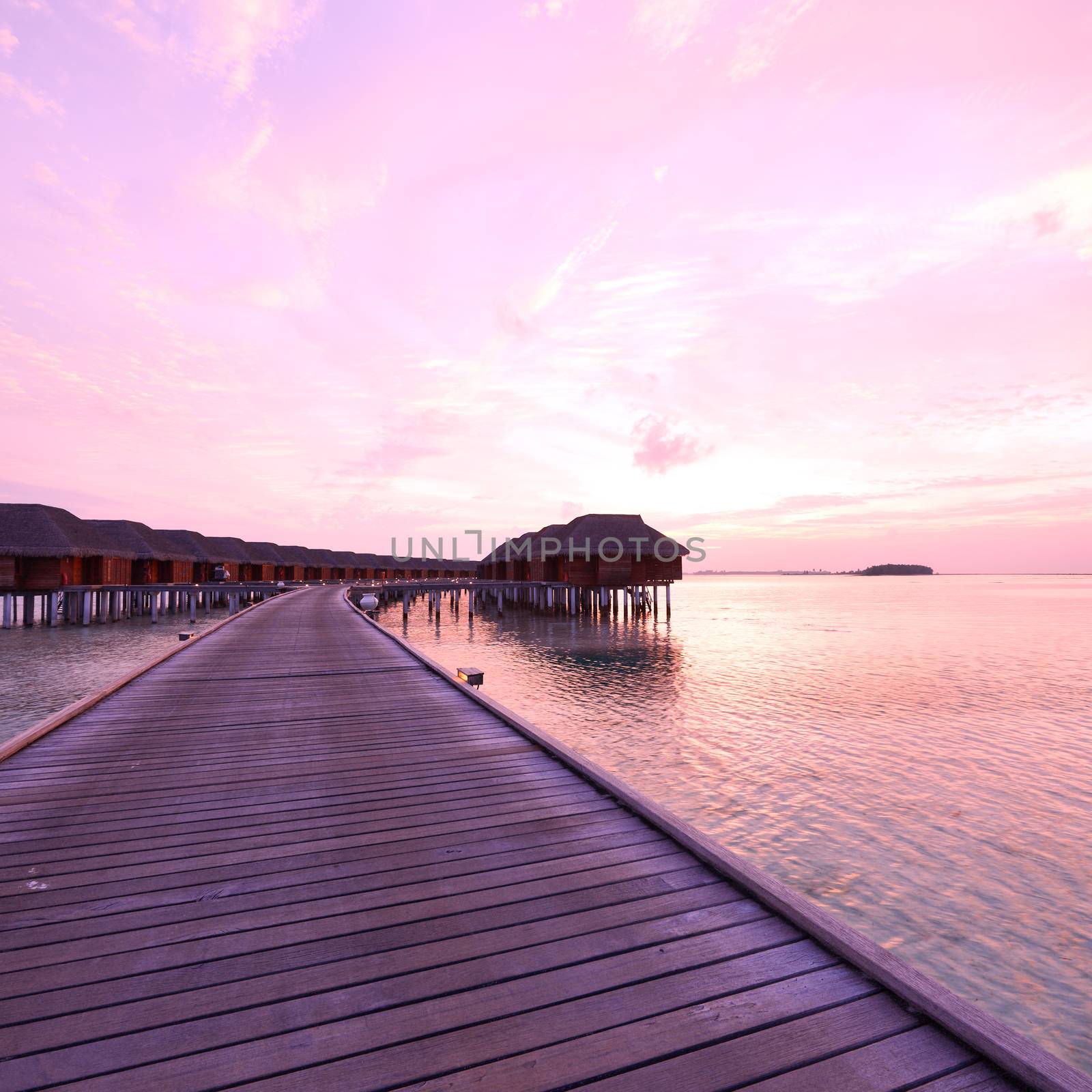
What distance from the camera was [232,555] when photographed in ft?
186

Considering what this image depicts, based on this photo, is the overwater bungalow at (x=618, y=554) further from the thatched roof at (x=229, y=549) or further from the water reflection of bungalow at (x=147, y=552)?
the thatched roof at (x=229, y=549)

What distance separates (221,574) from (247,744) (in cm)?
5246

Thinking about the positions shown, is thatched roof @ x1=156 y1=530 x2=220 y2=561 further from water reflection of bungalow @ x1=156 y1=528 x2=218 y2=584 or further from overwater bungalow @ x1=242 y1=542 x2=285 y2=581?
overwater bungalow @ x1=242 y1=542 x2=285 y2=581

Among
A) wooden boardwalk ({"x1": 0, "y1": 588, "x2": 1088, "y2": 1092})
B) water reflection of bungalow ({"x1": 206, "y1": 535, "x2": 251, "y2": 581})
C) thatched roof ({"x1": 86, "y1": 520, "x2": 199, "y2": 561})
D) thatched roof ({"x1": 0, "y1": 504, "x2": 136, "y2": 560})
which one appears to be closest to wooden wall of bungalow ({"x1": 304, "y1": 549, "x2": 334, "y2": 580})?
→ water reflection of bungalow ({"x1": 206, "y1": 535, "x2": 251, "y2": 581})

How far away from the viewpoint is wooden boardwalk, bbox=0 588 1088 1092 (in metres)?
2.10

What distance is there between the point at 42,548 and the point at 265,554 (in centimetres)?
3695

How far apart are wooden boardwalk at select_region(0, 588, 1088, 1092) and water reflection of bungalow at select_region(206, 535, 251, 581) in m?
54.0

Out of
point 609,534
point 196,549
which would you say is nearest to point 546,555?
point 609,534

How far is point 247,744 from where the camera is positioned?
6012mm

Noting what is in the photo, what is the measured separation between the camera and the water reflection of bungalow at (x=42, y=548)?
29.5m

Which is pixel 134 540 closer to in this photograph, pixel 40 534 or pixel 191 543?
pixel 40 534

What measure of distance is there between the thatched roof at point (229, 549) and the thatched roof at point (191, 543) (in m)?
1.37

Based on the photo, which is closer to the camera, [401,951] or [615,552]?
[401,951]

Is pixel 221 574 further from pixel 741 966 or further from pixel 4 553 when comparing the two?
pixel 741 966
